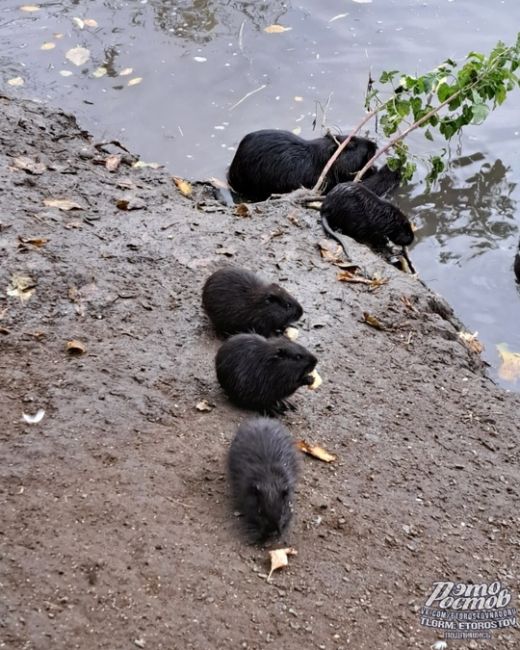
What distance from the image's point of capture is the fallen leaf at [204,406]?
432cm

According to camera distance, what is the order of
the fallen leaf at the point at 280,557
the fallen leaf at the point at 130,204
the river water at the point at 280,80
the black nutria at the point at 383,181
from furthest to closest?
the black nutria at the point at 383,181 < the river water at the point at 280,80 < the fallen leaf at the point at 130,204 < the fallen leaf at the point at 280,557

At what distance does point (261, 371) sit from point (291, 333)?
2.96 ft

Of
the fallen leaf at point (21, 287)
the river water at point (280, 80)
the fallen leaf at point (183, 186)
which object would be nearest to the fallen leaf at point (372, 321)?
the river water at point (280, 80)

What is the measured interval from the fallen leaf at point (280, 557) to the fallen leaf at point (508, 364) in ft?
10.5

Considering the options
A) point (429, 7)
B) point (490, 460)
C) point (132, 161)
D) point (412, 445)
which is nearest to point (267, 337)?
point (412, 445)

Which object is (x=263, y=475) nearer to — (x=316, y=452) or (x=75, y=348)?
(x=316, y=452)

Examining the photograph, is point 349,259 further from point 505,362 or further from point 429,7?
point 429,7

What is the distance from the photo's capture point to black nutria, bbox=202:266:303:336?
4.91 meters

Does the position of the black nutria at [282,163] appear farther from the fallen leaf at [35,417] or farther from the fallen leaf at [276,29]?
the fallen leaf at [35,417]

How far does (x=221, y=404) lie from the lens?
4.42 meters

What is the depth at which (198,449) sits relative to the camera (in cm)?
398

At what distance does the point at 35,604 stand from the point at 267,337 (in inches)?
94.7

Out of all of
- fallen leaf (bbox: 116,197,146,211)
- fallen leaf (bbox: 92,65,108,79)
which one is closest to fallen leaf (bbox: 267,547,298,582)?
fallen leaf (bbox: 116,197,146,211)

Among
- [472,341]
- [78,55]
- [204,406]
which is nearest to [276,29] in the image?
[78,55]
